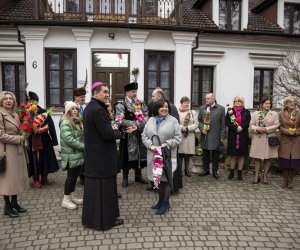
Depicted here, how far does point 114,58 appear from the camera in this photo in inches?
455

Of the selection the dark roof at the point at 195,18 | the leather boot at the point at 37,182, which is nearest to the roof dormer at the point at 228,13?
the dark roof at the point at 195,18

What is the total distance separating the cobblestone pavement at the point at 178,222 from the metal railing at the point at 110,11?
712 centimetres

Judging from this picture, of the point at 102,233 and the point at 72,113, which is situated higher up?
the point at 72,113

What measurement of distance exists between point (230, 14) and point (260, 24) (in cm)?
170

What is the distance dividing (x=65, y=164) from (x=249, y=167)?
5.01 metres

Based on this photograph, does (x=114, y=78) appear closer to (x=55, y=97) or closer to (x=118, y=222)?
(x=55, y=97)

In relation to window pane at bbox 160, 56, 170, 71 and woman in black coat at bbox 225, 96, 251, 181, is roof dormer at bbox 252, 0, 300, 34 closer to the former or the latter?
window pane at bbox 160, 56, 170, 71

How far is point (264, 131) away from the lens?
6.39 meters

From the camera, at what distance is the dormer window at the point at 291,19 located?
47.3 feet

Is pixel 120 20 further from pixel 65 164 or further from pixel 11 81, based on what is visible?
pixel 65 164

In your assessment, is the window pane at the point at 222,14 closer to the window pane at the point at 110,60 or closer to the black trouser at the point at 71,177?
the window pane at the point at 110,60

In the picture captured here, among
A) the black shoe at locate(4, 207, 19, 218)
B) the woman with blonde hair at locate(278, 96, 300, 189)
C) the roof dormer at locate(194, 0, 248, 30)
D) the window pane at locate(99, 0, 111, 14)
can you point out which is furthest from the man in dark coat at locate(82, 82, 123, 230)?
the roof dormer at locate(194, 0, 248, 30)

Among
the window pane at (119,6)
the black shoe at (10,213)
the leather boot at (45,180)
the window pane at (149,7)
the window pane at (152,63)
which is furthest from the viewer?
the window pane at (149,7)

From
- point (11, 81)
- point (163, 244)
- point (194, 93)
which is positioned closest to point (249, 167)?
point (163, 244)
